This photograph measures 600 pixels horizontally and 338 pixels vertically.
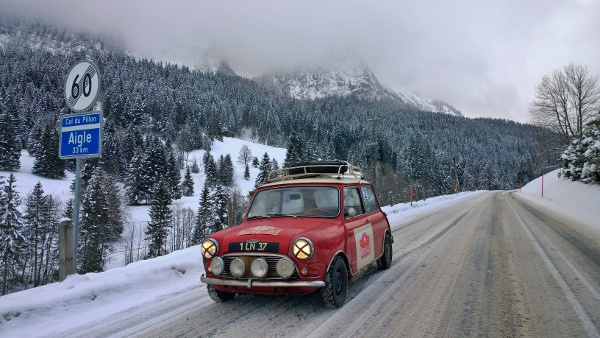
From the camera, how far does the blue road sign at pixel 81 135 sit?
5.51 m

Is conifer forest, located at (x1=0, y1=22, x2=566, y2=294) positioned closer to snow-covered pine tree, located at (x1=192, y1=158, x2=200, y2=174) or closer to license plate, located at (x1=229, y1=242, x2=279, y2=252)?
snow-covered pine tree, located at (x1=192, y1=158, x2=200, y2=174)

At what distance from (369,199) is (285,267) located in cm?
316

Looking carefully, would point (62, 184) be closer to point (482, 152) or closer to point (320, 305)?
point (320, 305)

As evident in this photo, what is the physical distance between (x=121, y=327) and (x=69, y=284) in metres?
1.72

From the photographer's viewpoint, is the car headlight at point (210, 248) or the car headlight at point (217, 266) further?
the car headlight at point (210, 248)

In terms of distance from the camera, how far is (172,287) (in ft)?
20.0

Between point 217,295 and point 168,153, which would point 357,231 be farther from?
point 168,153

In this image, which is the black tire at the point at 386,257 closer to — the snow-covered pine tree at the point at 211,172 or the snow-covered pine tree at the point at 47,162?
the snow-covered pine tree at the point at 211,172

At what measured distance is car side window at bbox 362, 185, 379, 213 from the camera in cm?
651

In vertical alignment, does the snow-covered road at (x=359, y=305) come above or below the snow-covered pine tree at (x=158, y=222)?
above

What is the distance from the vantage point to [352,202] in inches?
227

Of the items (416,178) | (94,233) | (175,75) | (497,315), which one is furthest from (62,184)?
(175,75)

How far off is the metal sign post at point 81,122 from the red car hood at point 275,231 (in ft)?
8.98

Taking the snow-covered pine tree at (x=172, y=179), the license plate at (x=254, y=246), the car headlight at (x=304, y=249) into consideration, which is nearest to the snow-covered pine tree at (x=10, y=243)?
the snow-covered pine tree at (x=172, y=179)
